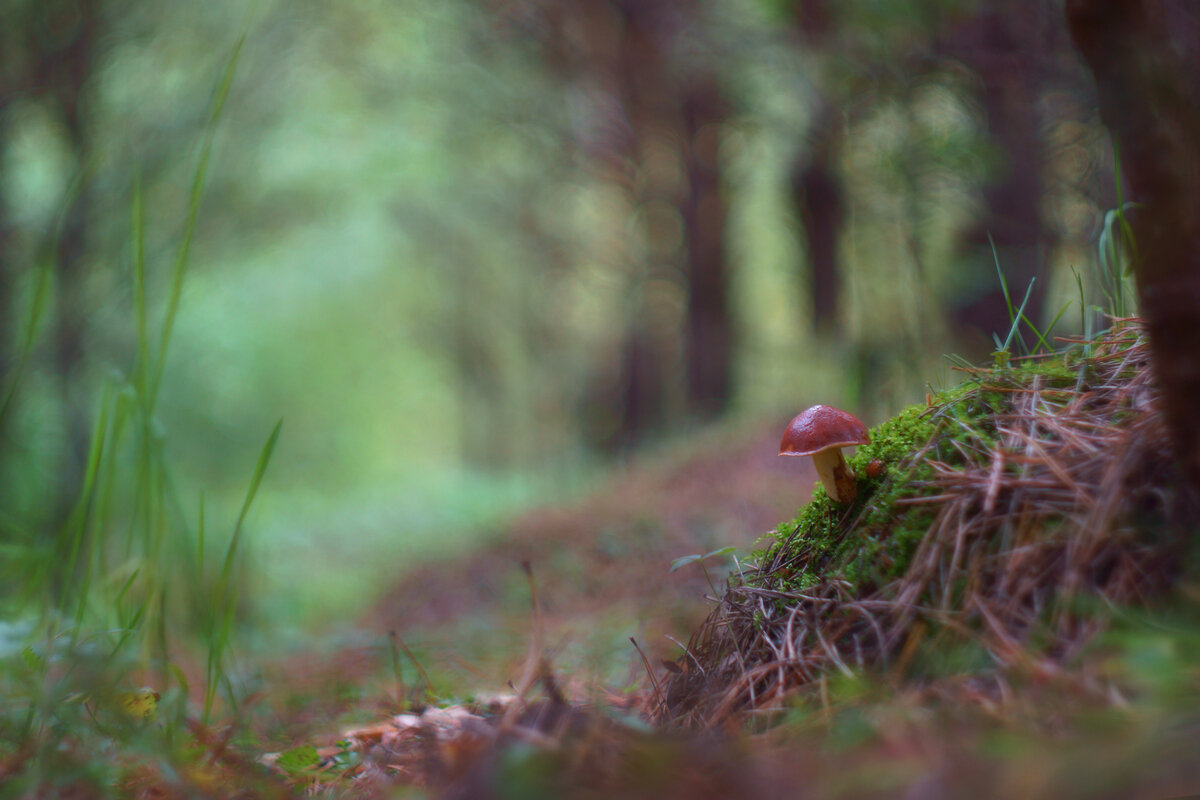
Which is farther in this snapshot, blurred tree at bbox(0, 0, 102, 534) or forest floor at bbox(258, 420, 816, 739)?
blurred tree at bbox(0, 0, 102, 534)

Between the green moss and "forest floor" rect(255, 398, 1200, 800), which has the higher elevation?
the green moss

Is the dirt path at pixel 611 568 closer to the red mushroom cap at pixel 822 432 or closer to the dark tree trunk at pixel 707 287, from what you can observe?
the red mushroom cap at pixel 822 432

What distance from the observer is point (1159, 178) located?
902 mm

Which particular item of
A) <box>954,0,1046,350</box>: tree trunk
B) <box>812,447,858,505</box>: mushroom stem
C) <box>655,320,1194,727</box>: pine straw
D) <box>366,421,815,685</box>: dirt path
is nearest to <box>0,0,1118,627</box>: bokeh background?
<box>954,0,1046,350</box>: tree trunk

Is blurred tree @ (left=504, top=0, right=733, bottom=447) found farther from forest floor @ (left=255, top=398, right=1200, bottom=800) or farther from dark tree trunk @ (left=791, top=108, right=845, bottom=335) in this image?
forest floor @ (left=255, top=398, right=1200, bottom=800)

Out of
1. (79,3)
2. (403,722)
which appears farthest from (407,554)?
(403,722)

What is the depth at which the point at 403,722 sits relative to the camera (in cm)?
150

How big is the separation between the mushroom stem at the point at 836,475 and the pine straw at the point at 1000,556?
0.26 ft

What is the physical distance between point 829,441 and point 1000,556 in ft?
1.08

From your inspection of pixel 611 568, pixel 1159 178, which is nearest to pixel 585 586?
pixel 611 568

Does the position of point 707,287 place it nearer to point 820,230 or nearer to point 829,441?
point 820,230

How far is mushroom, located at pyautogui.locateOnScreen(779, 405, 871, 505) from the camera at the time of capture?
1316mm

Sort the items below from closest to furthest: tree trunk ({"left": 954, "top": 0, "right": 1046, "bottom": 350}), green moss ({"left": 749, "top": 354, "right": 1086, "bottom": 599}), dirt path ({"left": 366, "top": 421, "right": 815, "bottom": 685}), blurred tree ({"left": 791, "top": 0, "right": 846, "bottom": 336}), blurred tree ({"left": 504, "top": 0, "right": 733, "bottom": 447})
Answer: green moss ({"left": 749, "top": 354, "right": 1086, "bottom": 599})
dirt path ({"left": 366, "top": 421, "right": 815, "bottom": 685})
tree trunk ({"left": 954, "top": 0, "right": 1046, "bottom": 350})
blurred tree ({"left": 791, "top": 0, "right": 846, "bottom": 336})
blurred tree ({"left": 504, "top": 0, "right": 733, "bottom": 447})

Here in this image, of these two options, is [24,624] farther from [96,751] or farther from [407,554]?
[407,554]
